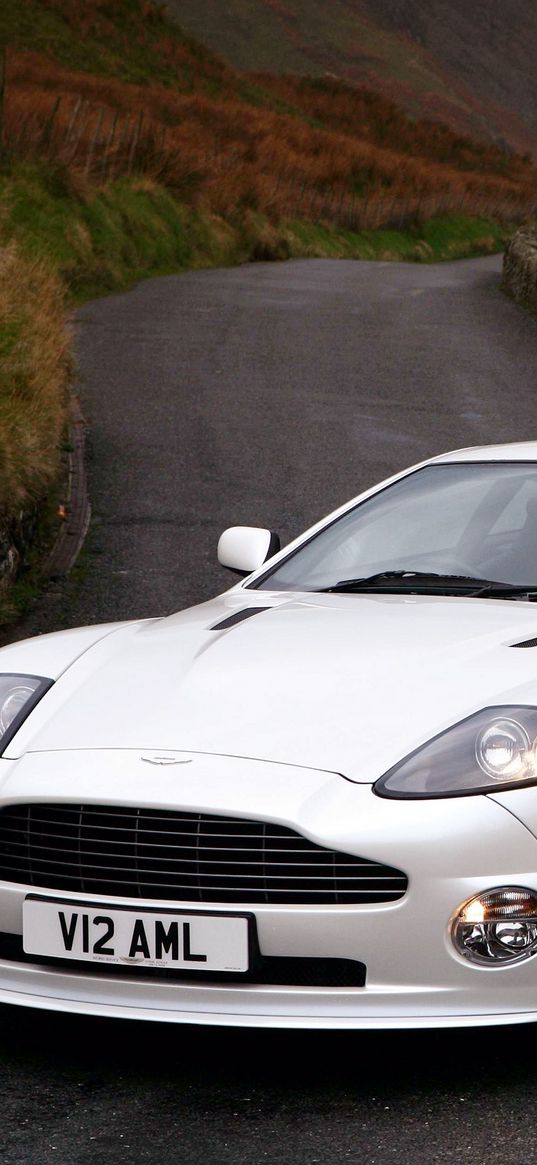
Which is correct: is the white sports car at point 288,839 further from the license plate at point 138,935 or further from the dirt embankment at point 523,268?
the dirt embankment at point 523,268

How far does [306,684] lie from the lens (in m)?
3.58

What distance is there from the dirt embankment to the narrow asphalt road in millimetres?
403

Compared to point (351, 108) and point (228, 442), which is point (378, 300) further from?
point (351, 108)

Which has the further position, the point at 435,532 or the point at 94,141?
the point at 94,141

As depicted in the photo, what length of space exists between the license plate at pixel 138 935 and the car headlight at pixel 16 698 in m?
0.55

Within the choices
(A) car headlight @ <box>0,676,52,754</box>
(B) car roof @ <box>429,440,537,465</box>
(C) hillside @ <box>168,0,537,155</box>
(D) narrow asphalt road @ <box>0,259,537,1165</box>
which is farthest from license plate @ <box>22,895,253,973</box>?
(C) hillside @ <box>168,0,537,155</box>

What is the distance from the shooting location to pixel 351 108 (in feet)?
Result: 191

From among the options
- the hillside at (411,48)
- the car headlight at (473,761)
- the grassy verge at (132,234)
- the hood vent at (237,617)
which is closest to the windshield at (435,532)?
the hood vent at (237,617)

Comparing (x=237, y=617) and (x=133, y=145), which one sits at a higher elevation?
(x=237, y=617)

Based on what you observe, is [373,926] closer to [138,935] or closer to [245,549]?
[138,935]

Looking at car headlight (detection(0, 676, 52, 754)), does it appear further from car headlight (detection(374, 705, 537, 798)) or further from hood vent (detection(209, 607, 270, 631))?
car headlight (detection(374, 705, 537, 798))

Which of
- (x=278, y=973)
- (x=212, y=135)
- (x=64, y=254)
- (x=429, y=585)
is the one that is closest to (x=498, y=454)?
(x=429, y=585)

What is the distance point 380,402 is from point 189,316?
560 cm

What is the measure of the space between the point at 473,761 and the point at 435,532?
1756mm
